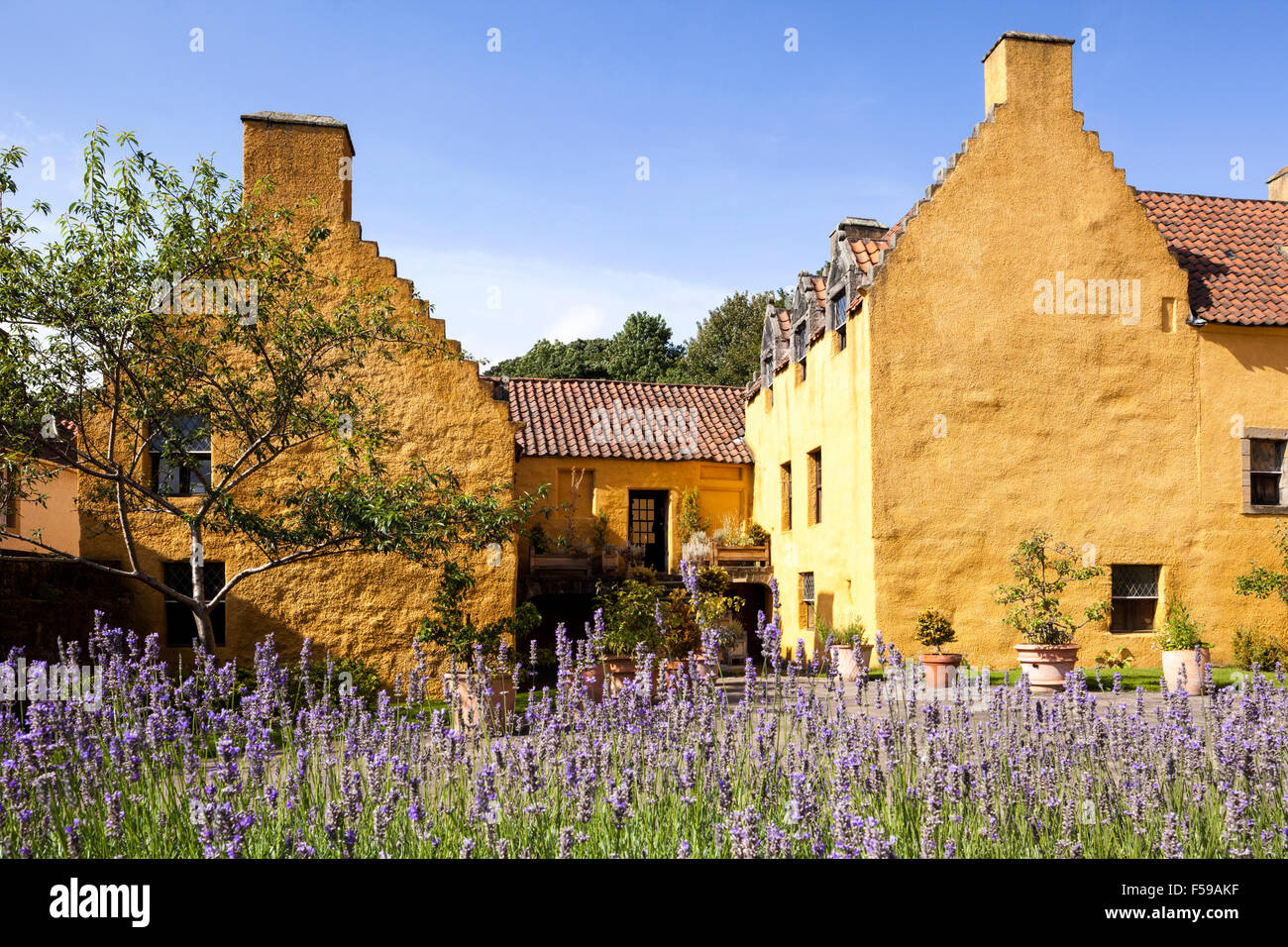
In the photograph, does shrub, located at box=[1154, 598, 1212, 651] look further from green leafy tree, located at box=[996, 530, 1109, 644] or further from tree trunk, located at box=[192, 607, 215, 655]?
tree trunk, located at box=[192, 607, 215, 655]

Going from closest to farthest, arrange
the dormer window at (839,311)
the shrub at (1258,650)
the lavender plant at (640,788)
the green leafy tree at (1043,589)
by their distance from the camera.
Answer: the lavender plant at (640,788) < the green leafy tree at (1043,589) < the shrub at (1258,650) < the dormer window at (839,311)

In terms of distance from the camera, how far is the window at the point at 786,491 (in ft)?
76.5

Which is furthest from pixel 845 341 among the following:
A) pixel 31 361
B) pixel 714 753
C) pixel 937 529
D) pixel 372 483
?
pixel 714 753

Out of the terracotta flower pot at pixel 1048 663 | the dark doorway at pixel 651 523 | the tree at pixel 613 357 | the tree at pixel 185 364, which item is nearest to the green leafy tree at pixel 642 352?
the tree at pixel 613 357

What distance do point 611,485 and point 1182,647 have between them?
1285 centimetres

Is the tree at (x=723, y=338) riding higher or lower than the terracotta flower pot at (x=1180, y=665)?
higher

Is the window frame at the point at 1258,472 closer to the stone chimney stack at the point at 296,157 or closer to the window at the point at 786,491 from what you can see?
the window at the point at 786,491

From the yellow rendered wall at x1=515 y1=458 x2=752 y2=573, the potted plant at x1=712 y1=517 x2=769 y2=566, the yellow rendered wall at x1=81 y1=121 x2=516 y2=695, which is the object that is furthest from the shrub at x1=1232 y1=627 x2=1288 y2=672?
the yellow rendered wall at x1=81 y1=121 x2=516 y2=695

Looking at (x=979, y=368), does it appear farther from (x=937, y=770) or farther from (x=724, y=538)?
(x=937, y=770)

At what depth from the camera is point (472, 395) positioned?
18078 millimetres

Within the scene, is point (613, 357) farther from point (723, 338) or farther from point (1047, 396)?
point (1047, 396)

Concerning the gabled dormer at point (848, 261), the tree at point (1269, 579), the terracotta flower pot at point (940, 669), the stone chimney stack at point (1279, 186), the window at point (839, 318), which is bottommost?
the terracotta flower pot at point (940, 669)

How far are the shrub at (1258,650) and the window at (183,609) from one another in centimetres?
1753

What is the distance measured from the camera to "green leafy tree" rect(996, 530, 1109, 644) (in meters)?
16.1
